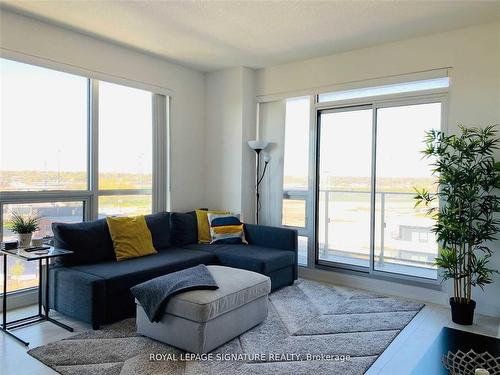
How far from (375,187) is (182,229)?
90.7 inches

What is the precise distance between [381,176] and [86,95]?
11.0 ft

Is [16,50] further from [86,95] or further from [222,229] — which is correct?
[222,229]

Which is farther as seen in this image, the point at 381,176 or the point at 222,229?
the point at 222,229

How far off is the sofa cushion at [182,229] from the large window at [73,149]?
15.5 inches

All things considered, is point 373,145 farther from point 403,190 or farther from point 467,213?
point 467,213

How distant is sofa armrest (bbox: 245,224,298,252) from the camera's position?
13.9 feet

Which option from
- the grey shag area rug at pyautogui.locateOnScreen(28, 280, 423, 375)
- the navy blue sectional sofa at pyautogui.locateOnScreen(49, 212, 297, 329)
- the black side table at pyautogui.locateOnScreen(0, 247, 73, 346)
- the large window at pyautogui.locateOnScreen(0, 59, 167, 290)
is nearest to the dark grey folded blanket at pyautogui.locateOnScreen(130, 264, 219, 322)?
the grey shag area rug at pyautogui.locateOnScreen(28, 280, 423, 375)

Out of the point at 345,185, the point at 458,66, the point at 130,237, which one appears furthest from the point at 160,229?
the point at 458,66

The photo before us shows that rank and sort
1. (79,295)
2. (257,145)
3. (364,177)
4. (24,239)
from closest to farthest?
(79,295) → (24,239) → (364,177) → (257,145)

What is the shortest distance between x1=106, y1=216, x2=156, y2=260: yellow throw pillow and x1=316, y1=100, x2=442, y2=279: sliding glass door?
2091mm

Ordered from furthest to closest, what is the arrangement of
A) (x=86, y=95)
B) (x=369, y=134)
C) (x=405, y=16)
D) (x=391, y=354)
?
1. (x=369, y=134)
2. (x=86, y=95)
3. (x=405, y=16)
4. (x=391, y=354)

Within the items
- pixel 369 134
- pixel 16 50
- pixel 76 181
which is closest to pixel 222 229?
pixel 76 181

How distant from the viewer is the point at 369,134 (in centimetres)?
425

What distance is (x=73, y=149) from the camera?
385 cm
